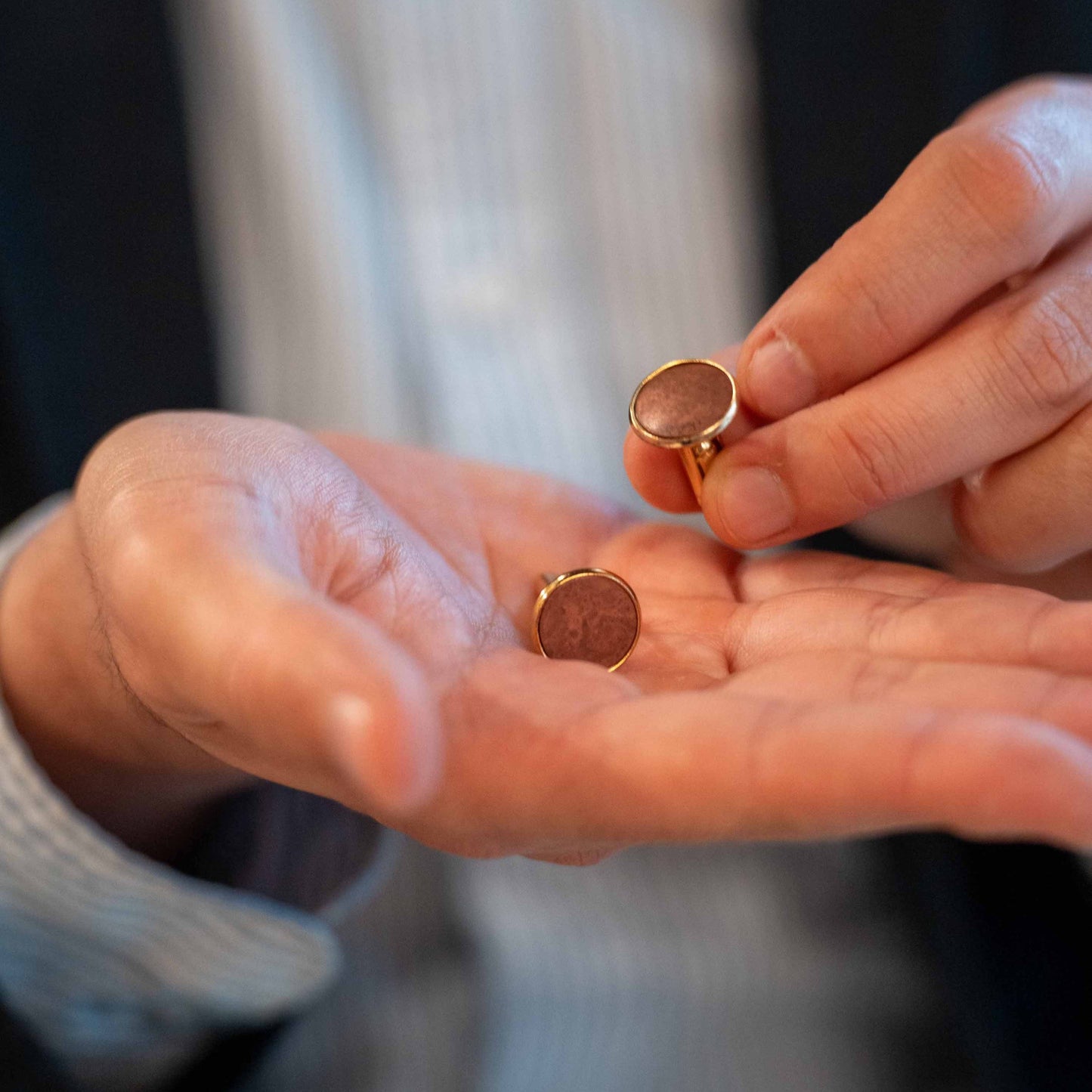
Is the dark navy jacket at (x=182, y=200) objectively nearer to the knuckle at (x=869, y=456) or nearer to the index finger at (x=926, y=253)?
the index finger at (x=926, y=253)

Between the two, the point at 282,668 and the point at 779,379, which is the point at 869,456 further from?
the point at 282,668

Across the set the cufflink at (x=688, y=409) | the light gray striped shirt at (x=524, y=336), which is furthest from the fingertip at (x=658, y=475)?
the light gray striped shirt at (x=524, y=336)

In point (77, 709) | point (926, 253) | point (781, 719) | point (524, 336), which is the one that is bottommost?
point (77, 709)

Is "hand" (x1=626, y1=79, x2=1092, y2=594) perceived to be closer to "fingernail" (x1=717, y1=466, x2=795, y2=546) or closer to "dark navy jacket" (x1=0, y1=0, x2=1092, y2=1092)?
"fingernail" (x1=717, y1=466, x2=795, y2=546)

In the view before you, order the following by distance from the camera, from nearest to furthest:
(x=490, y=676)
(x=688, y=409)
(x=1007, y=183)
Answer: (x=490, y=676) < (x=1007, y=183) < (x=688, y=409)

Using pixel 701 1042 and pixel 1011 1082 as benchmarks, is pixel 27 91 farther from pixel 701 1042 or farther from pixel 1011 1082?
pixel 1011 1082

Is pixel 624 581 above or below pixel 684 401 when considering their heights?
below

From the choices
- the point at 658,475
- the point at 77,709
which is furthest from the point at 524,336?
the point at 77,709

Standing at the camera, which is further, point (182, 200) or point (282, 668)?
point (182, 200)
